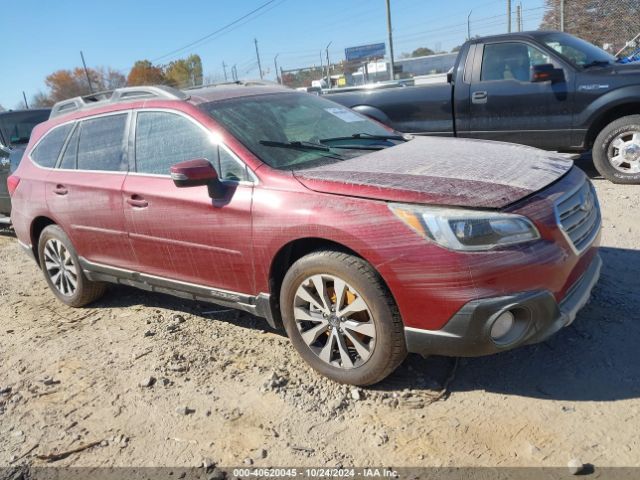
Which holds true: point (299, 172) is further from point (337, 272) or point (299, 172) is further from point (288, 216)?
point (337, 272)

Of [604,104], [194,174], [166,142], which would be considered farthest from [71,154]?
[604,104]

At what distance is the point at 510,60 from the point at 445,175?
16.2 ft

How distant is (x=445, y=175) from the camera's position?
9.57 ft

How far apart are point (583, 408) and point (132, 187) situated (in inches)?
123

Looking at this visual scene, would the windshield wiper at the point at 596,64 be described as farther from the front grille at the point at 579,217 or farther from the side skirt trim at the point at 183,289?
the side skirt trim at the point at 183,289

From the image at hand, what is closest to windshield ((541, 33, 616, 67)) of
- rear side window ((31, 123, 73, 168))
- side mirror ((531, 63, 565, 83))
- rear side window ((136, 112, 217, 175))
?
side mirror ((531, 63, 565, 83))

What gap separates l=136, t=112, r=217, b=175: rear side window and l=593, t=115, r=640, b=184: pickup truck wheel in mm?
5071

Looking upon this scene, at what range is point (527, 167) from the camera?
3143 mm

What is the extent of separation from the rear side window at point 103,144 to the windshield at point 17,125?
4.88 m

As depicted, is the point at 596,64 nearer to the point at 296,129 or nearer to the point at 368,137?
the point at 368,137

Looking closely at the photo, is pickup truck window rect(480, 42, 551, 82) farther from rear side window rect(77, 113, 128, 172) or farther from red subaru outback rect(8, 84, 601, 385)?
rear side window rect(77, 113, 128, 172)

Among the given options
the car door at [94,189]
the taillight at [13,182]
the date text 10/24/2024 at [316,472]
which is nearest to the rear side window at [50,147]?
the car door at [94,189]

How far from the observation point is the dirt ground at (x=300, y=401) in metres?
2.61

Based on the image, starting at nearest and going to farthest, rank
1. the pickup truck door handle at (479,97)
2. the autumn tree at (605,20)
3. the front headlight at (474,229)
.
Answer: the front headlight at (474,229) < the pickup truck door handle at (479,97) < the autumn tree at (605,20)
